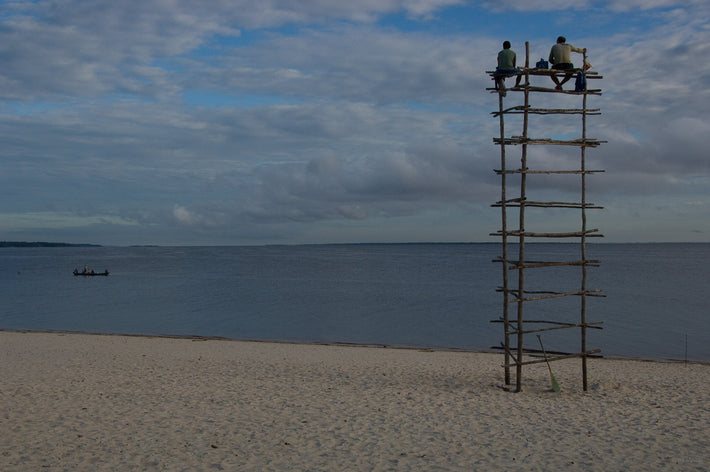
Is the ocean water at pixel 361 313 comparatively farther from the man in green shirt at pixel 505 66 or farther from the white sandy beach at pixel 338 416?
the man in green shirt at pixel 505 66

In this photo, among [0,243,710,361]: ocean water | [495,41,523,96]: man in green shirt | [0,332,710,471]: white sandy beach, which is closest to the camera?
[0,332,710,471]: white sandy beach

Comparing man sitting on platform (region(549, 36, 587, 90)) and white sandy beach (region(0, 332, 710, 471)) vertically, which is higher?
man sitting on platform (region(549, 36, 587, 90))

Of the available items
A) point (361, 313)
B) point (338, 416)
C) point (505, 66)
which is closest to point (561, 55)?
point (505, 66)

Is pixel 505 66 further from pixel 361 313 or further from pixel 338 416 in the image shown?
pixel 361 313

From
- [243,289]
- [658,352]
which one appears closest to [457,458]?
[658,352]

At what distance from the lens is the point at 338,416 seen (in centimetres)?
1089

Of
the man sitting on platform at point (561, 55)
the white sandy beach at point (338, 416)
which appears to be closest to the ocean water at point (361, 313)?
the white sandy beach at point (338, 416)

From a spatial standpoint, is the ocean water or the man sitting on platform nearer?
the man sitting on platform

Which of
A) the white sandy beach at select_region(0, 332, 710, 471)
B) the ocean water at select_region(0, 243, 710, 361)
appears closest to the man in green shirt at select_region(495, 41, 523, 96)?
the white sandy beach at select_region(0, 332, 710, 471)

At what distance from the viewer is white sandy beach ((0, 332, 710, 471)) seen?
8.59m

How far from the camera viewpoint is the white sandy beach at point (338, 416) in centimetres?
859

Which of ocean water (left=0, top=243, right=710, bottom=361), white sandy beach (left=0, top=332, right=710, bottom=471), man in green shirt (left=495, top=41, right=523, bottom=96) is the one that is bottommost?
ocean water (left=0, top=243, right=710, bottom=361)

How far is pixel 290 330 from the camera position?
28.2 metres

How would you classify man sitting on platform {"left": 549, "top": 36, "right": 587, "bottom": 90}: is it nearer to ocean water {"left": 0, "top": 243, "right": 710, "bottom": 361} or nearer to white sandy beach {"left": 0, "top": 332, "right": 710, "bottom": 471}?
white sandy beach {"left": 0, "top": 332, "right": 710, "bottom": 471}
